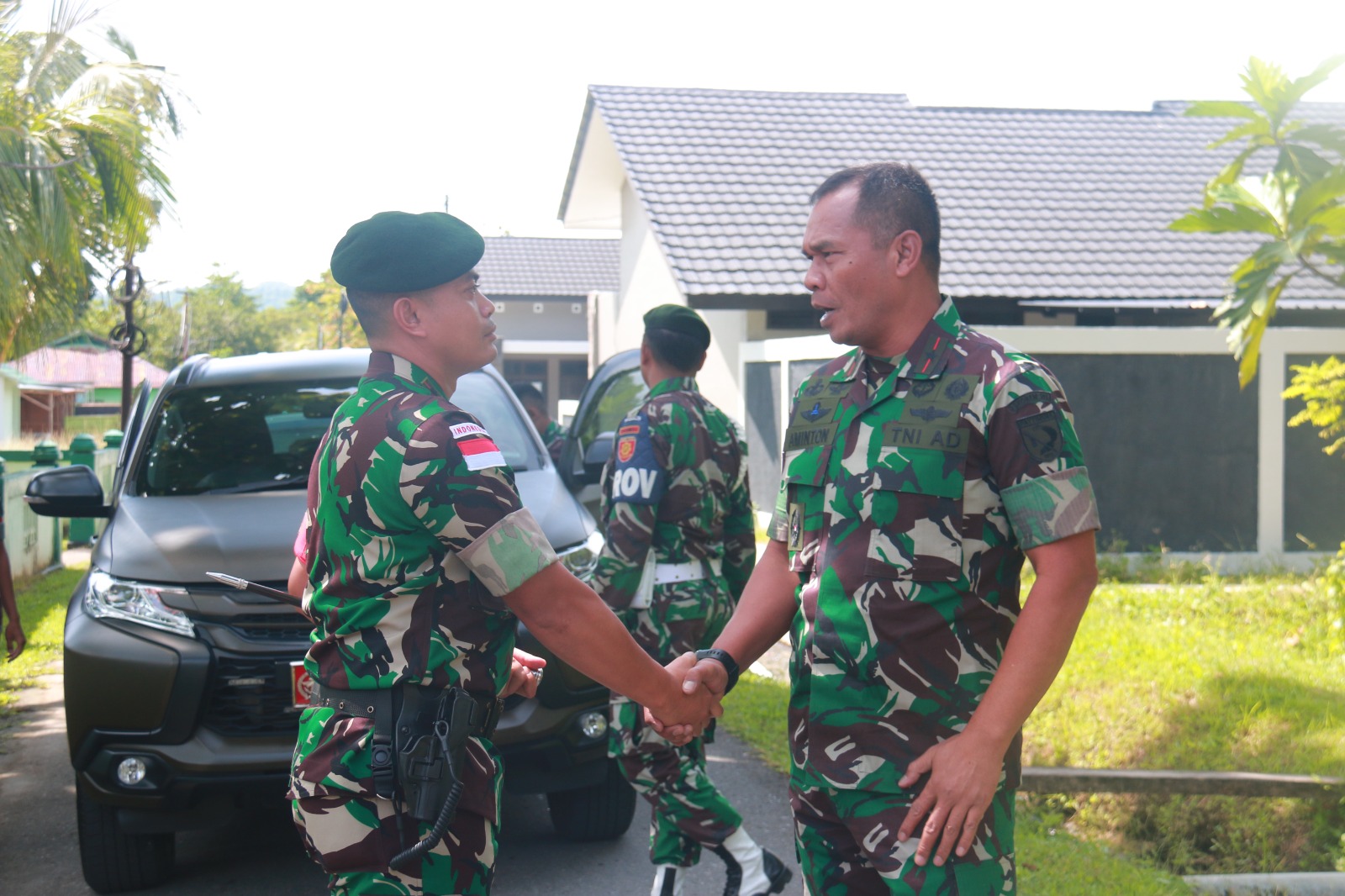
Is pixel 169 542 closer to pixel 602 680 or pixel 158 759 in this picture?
pixel 158 759

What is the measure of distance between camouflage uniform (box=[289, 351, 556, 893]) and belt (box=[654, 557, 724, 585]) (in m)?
1.86

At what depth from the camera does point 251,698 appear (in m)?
3.96

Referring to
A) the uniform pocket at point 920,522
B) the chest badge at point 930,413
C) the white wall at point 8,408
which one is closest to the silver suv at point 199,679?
the uniform pocket at point 920,522

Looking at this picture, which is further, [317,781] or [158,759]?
[158,759]

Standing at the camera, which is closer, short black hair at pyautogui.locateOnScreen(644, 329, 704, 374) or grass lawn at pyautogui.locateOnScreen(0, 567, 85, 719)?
short black hair at pyautogui.locateOnScreen(644, 329, 704, 374)

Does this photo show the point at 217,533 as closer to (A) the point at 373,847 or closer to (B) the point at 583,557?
(B) the point at 583,557

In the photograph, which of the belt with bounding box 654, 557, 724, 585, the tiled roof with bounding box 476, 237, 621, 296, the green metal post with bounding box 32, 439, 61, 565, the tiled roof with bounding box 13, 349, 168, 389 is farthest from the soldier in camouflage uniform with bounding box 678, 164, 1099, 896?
the tiled roof with bounding box 13, 349, 168, 389

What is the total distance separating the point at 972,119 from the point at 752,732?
14411 mm

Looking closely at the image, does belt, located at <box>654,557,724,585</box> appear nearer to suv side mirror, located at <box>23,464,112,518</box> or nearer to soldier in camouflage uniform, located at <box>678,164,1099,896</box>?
soldier in camouflage uniform, located at <box>678,164,1099,896</box>

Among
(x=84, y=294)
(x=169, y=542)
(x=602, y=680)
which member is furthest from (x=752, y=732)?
(x=84, y=294)

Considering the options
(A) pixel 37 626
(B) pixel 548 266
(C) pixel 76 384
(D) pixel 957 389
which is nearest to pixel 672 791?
(D) pixel 957 389

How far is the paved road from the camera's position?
4410mm

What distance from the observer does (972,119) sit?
60.4ft

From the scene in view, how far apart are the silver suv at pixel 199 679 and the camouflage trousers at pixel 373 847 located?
122cm
